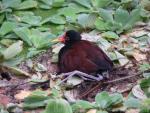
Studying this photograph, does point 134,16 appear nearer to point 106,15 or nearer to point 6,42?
point 106,15

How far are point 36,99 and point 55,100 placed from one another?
36 cm

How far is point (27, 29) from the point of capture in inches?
174

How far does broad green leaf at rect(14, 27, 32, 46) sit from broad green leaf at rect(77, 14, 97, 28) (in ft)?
1.35

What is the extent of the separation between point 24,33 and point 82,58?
72 cm

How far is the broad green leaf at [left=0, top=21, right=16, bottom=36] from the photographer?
442cm

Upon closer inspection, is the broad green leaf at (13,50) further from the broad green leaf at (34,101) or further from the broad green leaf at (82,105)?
the broad green leaf at (82,105)

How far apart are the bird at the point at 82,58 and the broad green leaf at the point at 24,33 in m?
0.40

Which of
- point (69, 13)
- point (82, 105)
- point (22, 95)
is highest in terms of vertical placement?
point (69, 13)

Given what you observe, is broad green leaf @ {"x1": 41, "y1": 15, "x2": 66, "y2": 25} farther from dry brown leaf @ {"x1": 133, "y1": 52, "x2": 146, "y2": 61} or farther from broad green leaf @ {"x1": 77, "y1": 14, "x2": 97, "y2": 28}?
dry brown leaf @ {"x1": 133, "y1": 52, "x2": 146, "y2": 61}

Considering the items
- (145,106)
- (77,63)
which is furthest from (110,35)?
(145,106)

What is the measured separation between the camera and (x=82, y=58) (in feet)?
12.5

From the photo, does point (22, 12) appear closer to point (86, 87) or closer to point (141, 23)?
point (141, 23)

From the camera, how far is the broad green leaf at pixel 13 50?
4.02 m

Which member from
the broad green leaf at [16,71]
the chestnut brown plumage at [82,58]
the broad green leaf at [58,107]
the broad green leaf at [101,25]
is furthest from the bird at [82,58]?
the broad green leaf at [58,107]
